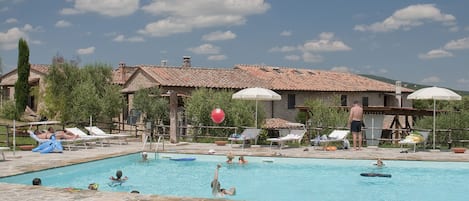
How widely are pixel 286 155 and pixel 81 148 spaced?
7.29m

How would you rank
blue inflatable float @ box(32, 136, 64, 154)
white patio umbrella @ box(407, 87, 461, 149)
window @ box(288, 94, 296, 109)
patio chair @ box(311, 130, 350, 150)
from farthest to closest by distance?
window @ box(288, 94, 296, 109) < patio chair @ box(311, 130, 350, 150) < white patio umbrella @ box(407, 87, 461, 149) < blue inflatable float @ box(32, 136, 64, 154)

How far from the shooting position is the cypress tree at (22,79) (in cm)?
3638

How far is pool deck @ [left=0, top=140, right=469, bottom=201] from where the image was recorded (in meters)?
7.82

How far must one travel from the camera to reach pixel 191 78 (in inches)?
1270

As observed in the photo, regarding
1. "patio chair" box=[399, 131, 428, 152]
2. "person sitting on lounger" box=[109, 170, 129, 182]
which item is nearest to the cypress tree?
"person sitting on lounger" box=[109, 170, 129, 182]

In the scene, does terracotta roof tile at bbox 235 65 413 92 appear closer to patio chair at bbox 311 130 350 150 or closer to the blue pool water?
patio chair at bbox 311 130 350 150

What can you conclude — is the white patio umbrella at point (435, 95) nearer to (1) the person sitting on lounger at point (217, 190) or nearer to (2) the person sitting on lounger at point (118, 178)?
(1) the person sitting on lounger at point (217, 190)

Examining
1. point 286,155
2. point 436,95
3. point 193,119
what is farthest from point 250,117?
point 436,95

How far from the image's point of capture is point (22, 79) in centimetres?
3681

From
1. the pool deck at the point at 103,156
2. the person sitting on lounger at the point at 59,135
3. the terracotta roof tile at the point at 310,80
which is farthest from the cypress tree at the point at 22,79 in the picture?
the person sitting on lounger at the point at 59,135

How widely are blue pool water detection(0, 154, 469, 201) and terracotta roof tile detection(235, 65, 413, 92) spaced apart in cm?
2001

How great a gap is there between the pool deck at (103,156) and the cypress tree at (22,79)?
20.2 meters

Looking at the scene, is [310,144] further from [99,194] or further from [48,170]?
[99,194]

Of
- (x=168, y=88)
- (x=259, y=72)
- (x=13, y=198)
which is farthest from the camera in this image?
(x=259, y=72)
